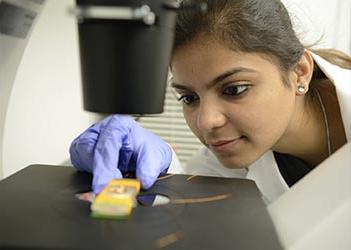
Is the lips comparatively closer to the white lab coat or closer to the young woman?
the young woman

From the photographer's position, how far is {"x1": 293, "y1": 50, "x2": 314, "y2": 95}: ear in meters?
0.99

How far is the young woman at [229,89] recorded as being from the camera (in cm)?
81

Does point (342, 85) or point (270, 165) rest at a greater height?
point (342, 85)

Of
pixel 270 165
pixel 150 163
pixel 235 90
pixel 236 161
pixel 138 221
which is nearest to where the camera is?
pixel 138 221

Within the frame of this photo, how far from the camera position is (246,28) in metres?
0.87

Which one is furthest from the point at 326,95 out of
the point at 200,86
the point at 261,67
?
the point at 200,86

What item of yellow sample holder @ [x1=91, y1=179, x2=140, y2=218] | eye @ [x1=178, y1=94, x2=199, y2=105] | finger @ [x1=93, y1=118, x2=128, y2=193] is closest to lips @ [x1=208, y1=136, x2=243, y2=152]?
eye @ [x1=178, y1=94, x2=199, y2=105]

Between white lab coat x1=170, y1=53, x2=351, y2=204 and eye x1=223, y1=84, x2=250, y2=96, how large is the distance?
252 millimetres

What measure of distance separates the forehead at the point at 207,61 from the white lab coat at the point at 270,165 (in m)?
0.25

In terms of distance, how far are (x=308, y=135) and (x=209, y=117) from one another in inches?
18.2

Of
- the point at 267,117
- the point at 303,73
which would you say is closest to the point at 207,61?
the point at 267,117

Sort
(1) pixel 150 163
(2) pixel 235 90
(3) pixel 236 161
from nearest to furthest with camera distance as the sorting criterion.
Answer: (1) pixel 150 163 → (2) pixel 235 90 → (3) pixel 236 161

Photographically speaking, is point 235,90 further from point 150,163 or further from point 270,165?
point 270,165

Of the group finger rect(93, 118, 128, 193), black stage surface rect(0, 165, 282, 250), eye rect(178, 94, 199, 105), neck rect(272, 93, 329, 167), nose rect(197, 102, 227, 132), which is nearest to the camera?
black stage surface rect(0, 165, 282, 250)
